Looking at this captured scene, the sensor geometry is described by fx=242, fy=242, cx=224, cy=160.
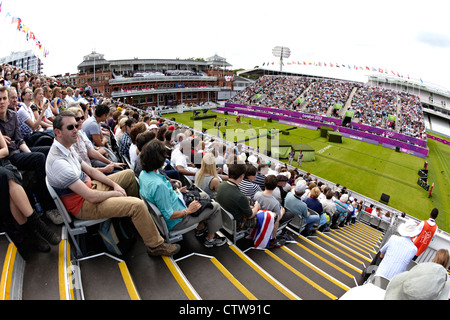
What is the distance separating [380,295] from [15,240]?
4.75m

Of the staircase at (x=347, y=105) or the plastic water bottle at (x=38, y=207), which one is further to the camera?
the staircase at (x=347, y=105)

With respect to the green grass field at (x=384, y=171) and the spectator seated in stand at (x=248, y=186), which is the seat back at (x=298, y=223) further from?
the green grass field at (x=384, y=171)

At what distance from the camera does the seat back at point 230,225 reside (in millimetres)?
4554

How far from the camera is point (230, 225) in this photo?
4691mm

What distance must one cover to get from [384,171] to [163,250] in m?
26.6

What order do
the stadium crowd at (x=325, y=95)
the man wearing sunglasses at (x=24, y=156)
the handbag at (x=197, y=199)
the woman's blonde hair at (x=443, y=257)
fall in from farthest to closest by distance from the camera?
1. the stadium crowd at (x=325, y=95)
2. the handbag at (x=197, y=199)
3. the man wearing sunglasses at (x=24, y=156)
4. the woman's blonde hair at (x=443, y=257)

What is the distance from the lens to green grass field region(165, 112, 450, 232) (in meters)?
18.7

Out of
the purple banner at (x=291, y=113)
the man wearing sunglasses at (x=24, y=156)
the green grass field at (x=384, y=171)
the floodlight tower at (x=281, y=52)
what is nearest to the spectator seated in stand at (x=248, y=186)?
the man wearing sunglasses at (x=24, y=156)

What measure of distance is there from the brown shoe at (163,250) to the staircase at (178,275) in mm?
77

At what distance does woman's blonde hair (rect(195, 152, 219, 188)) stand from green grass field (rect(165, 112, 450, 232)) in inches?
703

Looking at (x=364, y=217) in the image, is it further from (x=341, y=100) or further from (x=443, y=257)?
(x=341, y=100)

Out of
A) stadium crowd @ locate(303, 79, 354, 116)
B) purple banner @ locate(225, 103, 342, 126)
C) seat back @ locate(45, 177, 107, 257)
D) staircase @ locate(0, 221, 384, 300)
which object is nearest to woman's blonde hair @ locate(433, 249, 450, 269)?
staircase @ locate(0, 221, 384, 300)

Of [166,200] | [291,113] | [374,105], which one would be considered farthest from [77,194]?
[374,105]
